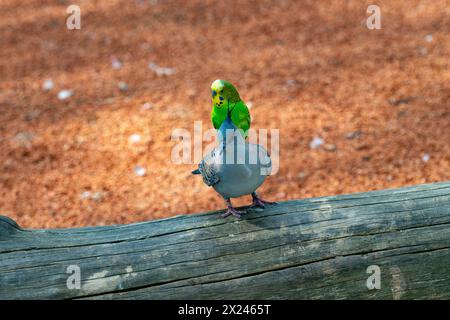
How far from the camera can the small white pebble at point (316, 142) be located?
15.7 feet

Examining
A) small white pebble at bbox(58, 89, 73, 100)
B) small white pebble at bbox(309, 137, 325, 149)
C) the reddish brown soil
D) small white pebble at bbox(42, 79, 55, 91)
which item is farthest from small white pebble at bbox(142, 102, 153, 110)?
small white pebble at bbox(309, 137, 325, 149)

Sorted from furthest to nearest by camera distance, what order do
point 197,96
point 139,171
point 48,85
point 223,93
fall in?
point 48,85
point 197,96
point 139,171
point 223,93

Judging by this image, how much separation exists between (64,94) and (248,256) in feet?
13.1

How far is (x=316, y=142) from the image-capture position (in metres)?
4.82

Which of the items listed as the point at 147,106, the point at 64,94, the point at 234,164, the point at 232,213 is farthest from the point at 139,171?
the point at 234,164

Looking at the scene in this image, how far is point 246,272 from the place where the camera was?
93.0 inches

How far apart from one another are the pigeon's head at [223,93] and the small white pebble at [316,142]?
8.54ft

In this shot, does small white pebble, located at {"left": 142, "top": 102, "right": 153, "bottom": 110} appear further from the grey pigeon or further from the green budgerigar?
the green budgerigar

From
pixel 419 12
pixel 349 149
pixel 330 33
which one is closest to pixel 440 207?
pixel 349 149

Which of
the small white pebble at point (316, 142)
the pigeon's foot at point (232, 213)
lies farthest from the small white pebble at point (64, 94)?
Answer: the pigeon's foot at point (232, 213)

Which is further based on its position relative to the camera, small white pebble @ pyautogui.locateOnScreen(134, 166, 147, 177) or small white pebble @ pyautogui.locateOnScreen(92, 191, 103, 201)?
small white pebble @ pyautogui.locateOnScreen(134, 166, 147, 177)

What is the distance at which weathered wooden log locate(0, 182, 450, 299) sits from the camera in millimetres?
Answer: 2307

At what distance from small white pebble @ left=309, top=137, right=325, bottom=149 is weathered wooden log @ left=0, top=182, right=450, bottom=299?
2207mm

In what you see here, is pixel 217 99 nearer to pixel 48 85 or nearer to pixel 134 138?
pixel 134 138
